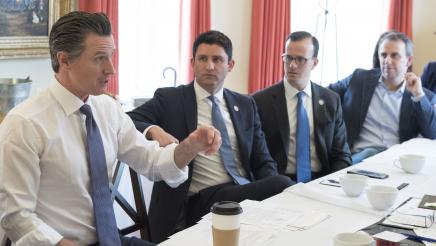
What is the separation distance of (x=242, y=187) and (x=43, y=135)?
968 millimetres

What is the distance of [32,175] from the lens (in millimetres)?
1514

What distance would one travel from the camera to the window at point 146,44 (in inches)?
157

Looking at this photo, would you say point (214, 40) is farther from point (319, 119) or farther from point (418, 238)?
point (418, 238)

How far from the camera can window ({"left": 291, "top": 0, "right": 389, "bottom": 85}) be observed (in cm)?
573

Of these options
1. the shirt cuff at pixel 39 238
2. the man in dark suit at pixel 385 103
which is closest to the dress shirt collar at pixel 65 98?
the shirt cuff at pixel 39 238

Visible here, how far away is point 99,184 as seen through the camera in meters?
1.68

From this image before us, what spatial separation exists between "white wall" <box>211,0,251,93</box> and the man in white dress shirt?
296 centimetres

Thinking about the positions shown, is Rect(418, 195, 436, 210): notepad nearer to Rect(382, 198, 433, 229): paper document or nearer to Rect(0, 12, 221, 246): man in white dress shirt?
Rect(382, 198, 433, 229): paper document

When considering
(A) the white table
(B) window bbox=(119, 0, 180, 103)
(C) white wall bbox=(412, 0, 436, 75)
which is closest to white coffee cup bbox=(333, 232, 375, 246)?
(A) the white table

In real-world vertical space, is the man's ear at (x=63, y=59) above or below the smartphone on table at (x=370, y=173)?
above

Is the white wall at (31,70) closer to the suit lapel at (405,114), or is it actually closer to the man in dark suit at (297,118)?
the man in dark suit at (297,118)

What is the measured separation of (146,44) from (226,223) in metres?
3.13

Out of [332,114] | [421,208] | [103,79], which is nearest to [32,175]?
[103,79]

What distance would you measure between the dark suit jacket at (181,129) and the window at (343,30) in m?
3.23
